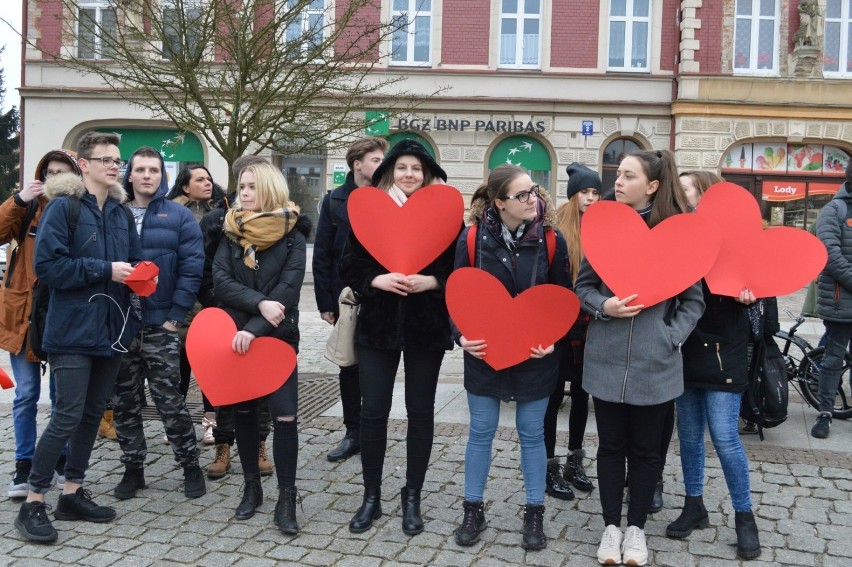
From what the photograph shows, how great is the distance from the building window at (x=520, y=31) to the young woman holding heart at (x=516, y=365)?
17.3m

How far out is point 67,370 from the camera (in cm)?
404

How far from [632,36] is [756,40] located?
2.97 meters

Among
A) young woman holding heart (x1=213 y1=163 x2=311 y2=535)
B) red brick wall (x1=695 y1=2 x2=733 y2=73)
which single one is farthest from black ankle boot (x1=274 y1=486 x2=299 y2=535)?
red brick wall (x1=695 y1=2 x2=733 y2=73)

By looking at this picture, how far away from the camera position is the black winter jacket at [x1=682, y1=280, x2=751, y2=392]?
3.88 meters

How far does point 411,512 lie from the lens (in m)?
4.09

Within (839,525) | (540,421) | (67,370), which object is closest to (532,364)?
(540,421)

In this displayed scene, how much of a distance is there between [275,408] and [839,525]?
2.97 metres

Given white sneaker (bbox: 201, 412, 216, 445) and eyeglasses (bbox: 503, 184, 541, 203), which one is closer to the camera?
eyeglasses (bbox: 503, 184, 541, 203)

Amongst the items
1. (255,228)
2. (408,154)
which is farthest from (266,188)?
(408,154)

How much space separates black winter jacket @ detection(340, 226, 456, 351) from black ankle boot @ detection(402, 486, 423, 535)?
754 millimetres

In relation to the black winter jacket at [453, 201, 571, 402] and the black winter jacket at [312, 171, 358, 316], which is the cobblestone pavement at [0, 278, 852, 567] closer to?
the black winter jacket at [453, 201, 571, 402]

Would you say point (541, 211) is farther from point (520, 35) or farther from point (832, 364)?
point (520, 35)

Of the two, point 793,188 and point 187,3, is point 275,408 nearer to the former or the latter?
point 187,3

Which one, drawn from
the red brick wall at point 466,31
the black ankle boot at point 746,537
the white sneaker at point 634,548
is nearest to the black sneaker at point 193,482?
the white sneaker at point 634,548
